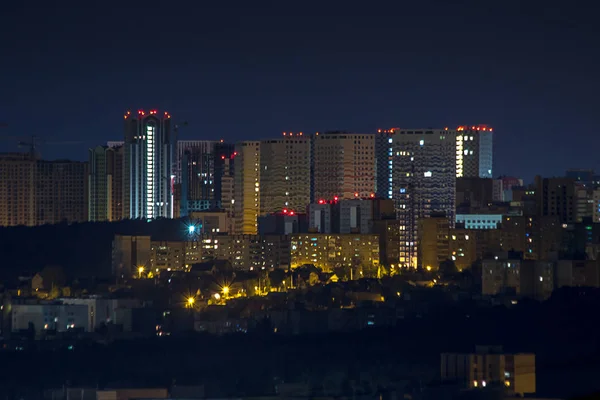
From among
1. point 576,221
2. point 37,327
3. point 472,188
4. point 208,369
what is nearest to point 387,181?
point 472,188

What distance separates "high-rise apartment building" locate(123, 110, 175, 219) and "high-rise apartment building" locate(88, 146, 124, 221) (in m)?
0.58

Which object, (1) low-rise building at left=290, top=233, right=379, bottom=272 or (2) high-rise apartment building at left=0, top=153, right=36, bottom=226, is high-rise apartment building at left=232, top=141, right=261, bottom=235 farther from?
(2) high-rise apartment building at left=0, top=153, right=36, bottom=226

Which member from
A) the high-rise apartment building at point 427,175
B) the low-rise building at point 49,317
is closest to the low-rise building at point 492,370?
the low-rise building at point 49,317

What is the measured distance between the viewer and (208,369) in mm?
27016

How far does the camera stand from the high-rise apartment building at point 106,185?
43.2m

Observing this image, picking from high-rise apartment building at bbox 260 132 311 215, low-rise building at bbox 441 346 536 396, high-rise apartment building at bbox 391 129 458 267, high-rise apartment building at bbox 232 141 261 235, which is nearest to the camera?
low-rise building at bbox 441 346 536 396

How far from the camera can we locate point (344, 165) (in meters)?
38.2

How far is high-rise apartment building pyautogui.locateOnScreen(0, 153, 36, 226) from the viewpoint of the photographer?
145 feet

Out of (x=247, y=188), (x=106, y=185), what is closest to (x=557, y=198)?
(x=247, y=188)

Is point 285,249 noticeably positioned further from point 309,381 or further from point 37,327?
point 309,381

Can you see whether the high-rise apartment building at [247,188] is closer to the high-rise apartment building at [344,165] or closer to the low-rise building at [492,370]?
the high-rise apartment building at [344,165]

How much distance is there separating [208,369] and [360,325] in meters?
3.16

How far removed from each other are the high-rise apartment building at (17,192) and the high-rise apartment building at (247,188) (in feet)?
20.9

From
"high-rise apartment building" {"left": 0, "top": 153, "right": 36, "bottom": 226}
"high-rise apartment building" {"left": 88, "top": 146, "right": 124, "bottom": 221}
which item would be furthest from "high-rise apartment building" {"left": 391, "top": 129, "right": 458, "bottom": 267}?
"high-rise apartment building" {"left": 0, "top": 153, "right": 36, "bottom": 226}
